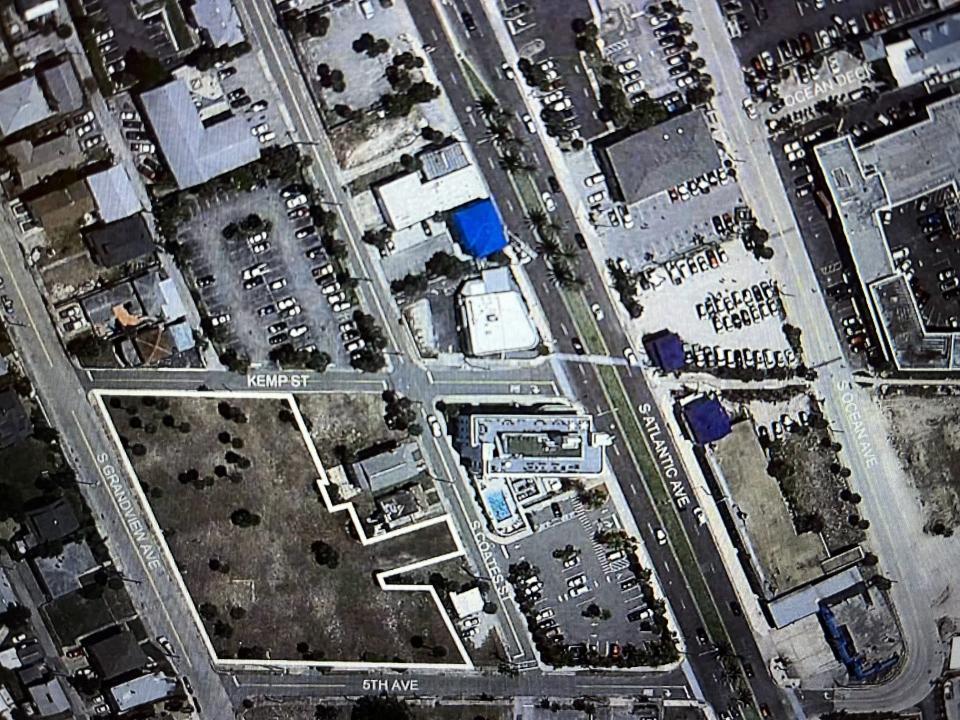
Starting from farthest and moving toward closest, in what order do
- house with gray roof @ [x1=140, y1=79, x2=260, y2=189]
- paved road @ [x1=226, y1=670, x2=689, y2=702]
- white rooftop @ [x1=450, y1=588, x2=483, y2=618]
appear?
1. paved road @ [x1=226, y1=670, x2=689, y2=702]
2. white rooftop @ [x1=450, y1=588, x2=483, y2=618]
3. house with gray roof @ [x1=140, y1=79, x2=260, y2=189]

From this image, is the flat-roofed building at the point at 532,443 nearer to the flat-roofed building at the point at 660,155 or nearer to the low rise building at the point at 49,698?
the flat-roofed building at the point at 660,155

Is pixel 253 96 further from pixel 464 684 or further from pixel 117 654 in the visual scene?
pixel 464 684

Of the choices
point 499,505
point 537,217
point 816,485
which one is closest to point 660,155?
point 537,217

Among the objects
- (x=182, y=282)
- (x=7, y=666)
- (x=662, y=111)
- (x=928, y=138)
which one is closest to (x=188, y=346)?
(x=182, y=282)

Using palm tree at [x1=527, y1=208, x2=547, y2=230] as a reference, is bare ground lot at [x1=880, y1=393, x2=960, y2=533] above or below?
below

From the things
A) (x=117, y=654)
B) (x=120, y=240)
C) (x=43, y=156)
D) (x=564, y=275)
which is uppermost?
(x=43, y=156)

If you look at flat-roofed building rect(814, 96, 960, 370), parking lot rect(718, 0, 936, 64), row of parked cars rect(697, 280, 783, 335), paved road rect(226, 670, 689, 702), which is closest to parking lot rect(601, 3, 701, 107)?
parking lot rect(718, 0, 936, 64)

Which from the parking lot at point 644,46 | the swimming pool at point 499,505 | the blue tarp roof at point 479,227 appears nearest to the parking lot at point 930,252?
the parking lot at point 644,46

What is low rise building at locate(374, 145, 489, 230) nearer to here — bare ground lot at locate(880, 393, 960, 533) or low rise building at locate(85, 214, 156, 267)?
low rise building at locate(85, 214, 156, 267)
